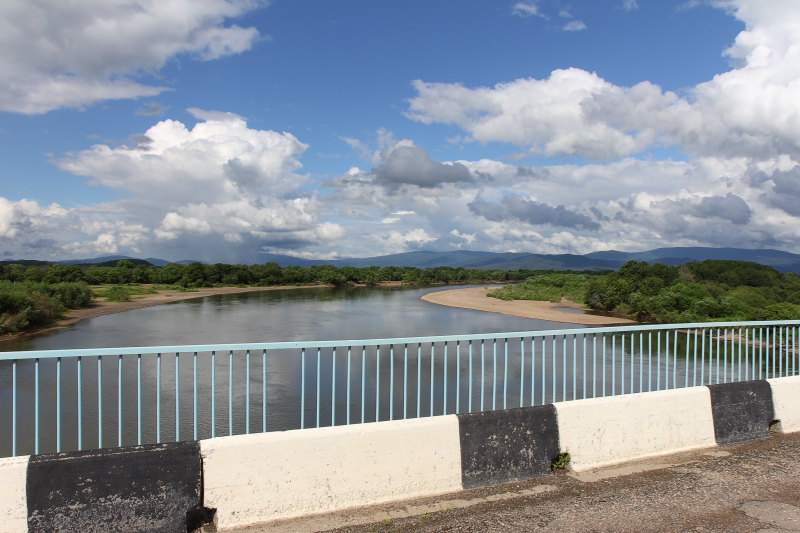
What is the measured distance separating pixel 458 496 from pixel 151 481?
213 centimetres

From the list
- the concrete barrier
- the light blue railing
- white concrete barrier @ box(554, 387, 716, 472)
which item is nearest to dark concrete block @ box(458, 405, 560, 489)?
the concrete barrier

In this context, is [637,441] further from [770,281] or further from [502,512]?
[770,281]

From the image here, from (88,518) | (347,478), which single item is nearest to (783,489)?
(347,478)

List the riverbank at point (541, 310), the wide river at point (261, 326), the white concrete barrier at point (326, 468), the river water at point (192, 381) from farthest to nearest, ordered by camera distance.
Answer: the riverbank at point (541, 310) → the wide river at point (261, 326) → the river water at point (192, 381) → the white concrete barrier at point (326, 468)

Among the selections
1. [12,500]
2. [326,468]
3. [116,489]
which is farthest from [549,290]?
[12,500]

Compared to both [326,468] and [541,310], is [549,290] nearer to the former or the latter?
[541,310]

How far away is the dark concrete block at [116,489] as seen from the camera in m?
2.89

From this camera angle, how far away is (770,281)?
36.5 metres

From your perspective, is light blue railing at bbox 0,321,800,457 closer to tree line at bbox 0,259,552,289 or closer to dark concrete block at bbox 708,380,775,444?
dark concrete block at bbox 708,380,775,444

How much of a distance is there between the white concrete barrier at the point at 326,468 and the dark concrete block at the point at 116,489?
0.15 m

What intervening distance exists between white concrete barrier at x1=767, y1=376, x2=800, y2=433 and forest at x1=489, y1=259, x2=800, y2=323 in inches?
732

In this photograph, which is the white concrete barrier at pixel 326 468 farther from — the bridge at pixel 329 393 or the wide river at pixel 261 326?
the wide river at pixel 261 326

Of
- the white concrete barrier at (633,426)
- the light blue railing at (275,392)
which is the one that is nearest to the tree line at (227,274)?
the light blue railing at (275,392)

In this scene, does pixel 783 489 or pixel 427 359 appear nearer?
pixel 783 489
